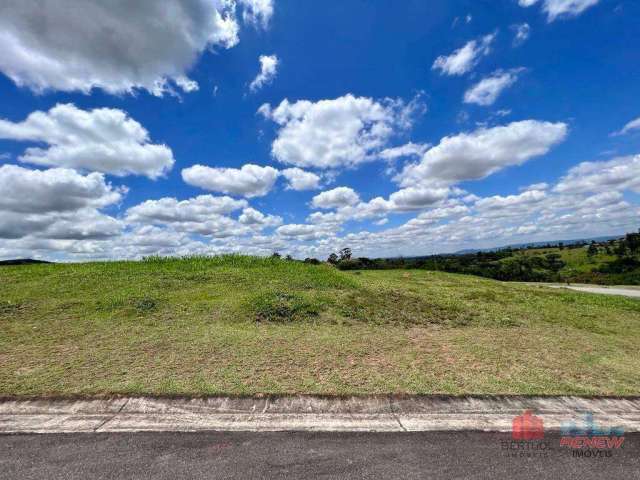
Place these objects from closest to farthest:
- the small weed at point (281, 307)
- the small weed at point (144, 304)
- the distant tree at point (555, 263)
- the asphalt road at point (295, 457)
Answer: the asphalt road at point (295, 457) → the small weed at point (281, 307) → the small weed at point (144, 304) → the distant tree at point (555, 263)

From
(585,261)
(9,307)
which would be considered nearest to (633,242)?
(585,261)

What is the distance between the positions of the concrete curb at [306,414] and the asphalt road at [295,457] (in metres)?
0.16

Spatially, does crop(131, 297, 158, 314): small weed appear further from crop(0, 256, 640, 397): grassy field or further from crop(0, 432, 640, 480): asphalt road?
crop(0, 432, 640, 480): asphalt road

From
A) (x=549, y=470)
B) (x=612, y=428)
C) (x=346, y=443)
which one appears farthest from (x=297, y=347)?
(x=612, y=428)

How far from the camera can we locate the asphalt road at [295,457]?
279 cm

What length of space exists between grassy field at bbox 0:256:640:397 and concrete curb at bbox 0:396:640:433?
25 cm

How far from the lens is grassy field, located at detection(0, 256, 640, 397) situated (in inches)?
181

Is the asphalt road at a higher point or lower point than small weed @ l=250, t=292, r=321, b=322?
lower

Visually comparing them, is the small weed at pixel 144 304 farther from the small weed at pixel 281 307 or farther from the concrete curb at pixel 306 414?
the concrete curb at pixel 306 414

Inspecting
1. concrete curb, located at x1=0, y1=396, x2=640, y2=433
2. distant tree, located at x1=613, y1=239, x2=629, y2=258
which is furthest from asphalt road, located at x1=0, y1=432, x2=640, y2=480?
distant tree, located at x1=613, y1=239, x2=629, y2=258

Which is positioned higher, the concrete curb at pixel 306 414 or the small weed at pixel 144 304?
the small weed at pixel 144 304

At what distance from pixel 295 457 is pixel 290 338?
3.95 metres

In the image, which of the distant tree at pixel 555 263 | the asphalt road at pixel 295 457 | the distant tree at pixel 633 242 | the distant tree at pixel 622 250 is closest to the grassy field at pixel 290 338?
the asphalt road at pixel 295 457

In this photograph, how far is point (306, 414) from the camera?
3.75 m
